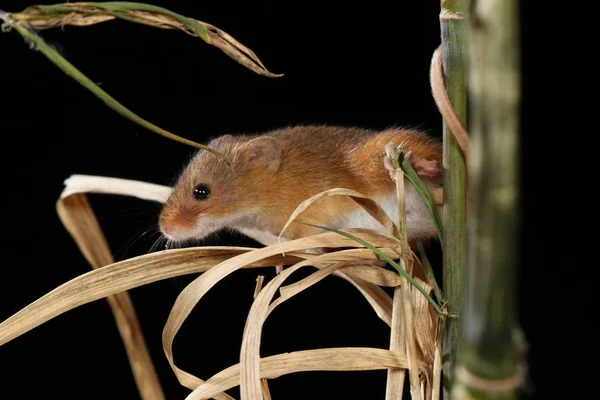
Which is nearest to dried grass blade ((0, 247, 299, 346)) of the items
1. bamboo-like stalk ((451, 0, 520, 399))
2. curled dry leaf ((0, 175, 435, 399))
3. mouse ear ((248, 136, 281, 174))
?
curled dry leaf ((0, 175, 435, 399))

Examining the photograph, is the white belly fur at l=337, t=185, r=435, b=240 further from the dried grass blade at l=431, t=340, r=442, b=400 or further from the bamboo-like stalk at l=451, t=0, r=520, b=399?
the bamboo-like stalk at l=451, t=0, r=520, b=399

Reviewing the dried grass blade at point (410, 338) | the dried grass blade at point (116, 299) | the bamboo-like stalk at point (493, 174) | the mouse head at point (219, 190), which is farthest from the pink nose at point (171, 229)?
the bamboo-like stalk at point (493, 174)

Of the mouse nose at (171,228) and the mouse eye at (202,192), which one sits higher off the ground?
the mouse eye at (202,192)

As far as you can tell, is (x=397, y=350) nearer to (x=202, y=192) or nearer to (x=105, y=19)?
(x=202, y=192)

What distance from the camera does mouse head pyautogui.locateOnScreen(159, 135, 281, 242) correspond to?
1.96 meters

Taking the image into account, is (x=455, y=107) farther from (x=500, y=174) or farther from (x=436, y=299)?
(x=500, y=174)

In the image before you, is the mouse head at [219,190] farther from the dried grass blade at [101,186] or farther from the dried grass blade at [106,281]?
the dried grass blade at [106,281]

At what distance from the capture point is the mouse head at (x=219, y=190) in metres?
1.96

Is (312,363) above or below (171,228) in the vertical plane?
below

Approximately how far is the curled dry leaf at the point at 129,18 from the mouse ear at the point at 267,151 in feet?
2.51

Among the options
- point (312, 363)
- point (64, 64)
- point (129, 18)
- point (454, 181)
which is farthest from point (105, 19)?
point (312, 363)

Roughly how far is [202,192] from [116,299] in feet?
1.04

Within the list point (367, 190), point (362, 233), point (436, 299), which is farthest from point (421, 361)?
point (367, 190)

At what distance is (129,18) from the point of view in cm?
112
